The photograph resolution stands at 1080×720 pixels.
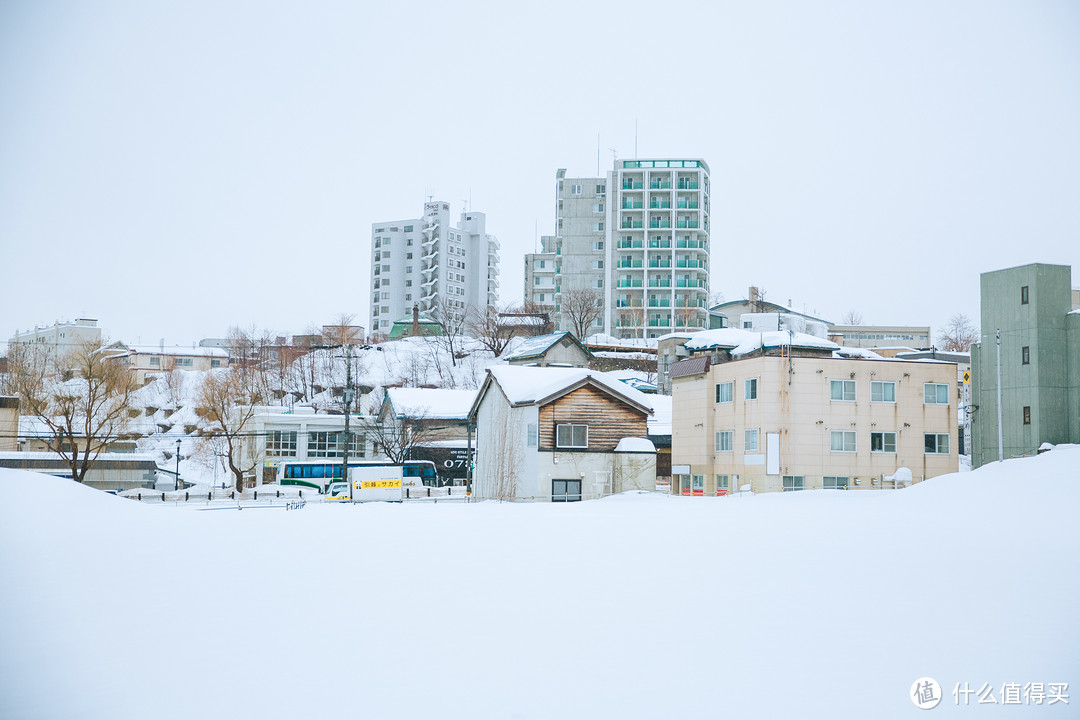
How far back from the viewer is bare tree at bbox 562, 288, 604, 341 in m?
89.1

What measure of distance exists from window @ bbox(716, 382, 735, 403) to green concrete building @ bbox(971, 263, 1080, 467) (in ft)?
35.8

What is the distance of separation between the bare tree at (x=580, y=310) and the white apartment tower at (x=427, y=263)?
1167 inches

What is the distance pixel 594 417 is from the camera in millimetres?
35594

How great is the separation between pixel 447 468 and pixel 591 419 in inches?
782

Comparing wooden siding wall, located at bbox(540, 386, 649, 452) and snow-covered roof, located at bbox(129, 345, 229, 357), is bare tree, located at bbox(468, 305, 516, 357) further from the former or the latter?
wooden siding wall, located at bbox(540, 386, 649, 452)

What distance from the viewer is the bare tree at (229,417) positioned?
53081mm

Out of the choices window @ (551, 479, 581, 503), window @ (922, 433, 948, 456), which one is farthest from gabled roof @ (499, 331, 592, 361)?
window @ (922, 433, 948, 456)

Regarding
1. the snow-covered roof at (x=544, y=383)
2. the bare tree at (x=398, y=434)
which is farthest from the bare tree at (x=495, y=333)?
the snow-covered roof at (x=544, y=383)

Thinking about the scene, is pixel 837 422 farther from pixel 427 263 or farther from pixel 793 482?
pixel 427 263

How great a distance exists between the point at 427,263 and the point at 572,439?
→ 289ft

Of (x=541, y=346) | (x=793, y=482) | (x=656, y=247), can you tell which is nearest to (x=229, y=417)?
(x=541, y=346)

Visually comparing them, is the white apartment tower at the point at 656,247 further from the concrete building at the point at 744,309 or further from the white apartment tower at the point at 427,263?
the white apartment tower at the point at 427,263

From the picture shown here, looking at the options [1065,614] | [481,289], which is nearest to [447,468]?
[1065,614]

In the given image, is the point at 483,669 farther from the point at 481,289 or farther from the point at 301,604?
the point at 481,289
